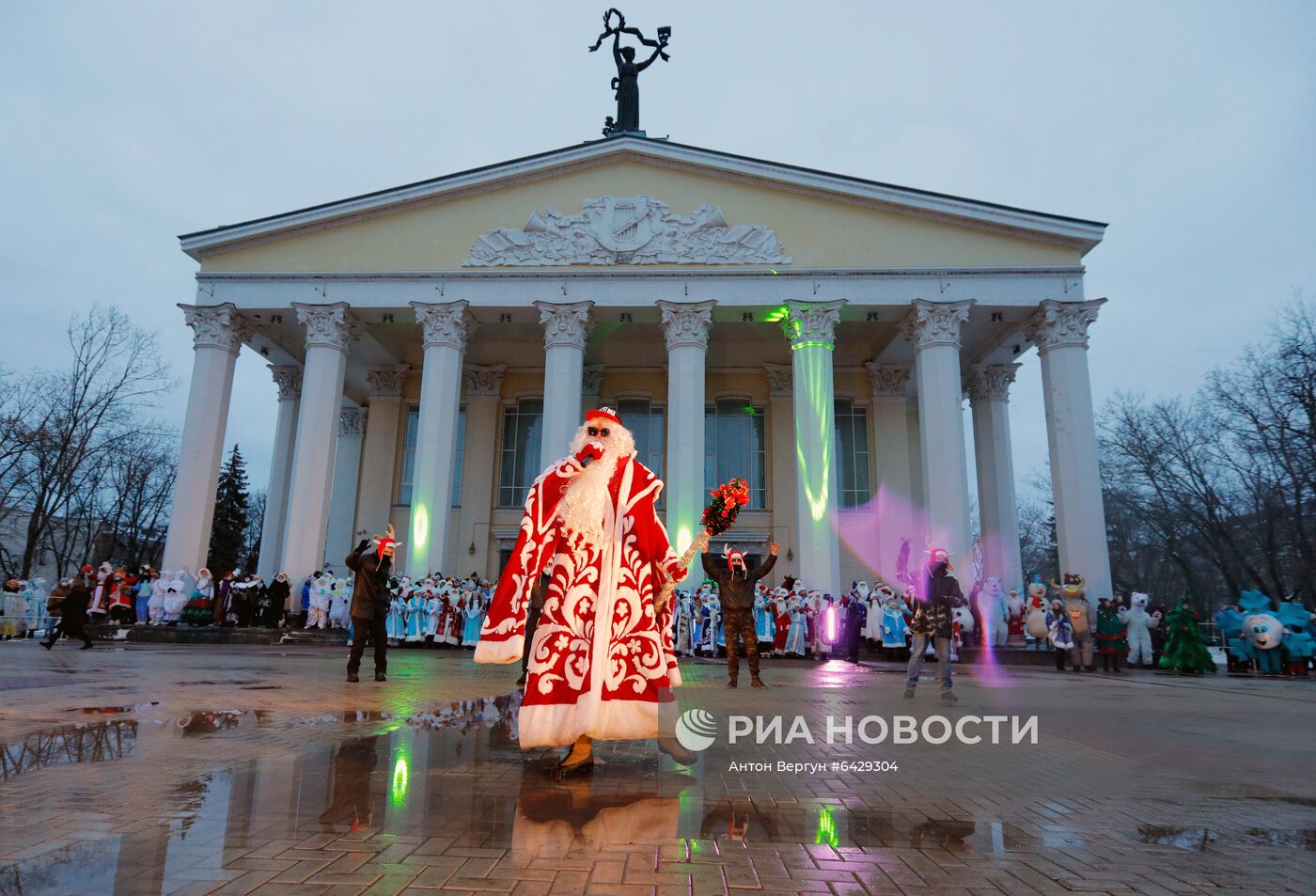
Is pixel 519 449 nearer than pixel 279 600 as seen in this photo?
No

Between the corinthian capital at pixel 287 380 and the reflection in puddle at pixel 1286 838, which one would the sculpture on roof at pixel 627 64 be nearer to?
the corinthian capital at pixel 287 380

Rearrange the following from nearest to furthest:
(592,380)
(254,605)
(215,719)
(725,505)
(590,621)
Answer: (590,621), (215,719), (725,505), (254,605), (592,380)

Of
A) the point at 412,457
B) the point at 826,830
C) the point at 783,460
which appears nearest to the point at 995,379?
the point at 783,460

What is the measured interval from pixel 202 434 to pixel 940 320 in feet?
80.0

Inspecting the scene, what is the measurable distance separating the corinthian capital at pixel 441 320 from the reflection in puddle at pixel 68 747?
20.4 metres

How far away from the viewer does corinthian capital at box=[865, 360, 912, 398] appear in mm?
30750

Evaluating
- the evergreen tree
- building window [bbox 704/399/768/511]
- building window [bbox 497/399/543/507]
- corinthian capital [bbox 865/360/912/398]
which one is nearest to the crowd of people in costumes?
building window [bbox 497/399/543/507]

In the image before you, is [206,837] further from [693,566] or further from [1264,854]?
[693,566]

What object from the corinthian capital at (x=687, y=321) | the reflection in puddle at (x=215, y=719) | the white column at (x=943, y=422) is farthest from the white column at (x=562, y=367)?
the reflection in puddle at (x=215, y=719)

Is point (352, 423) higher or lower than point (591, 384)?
lower

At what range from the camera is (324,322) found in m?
25.7

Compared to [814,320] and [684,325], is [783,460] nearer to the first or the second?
[814,320]

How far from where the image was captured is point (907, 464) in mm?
30047

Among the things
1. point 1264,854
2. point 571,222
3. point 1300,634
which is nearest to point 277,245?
point 571,222
